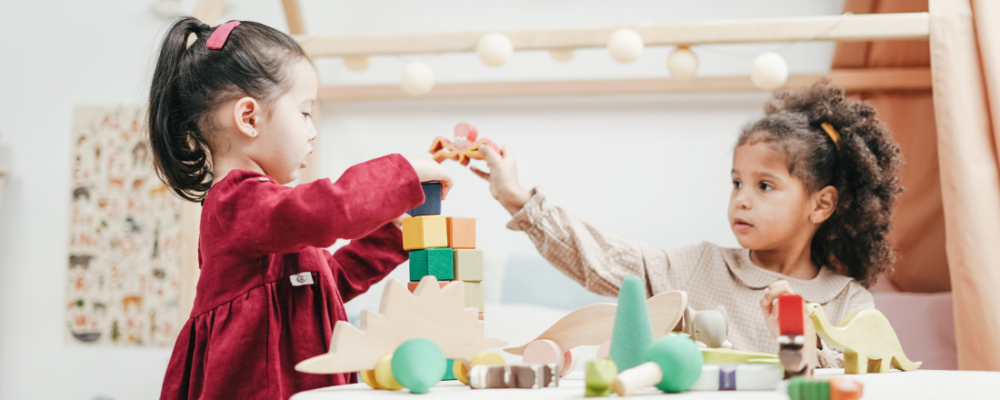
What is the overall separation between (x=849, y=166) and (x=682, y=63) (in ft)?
1.07

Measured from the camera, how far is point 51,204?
72.5 inches

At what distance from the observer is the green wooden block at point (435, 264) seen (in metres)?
0.62

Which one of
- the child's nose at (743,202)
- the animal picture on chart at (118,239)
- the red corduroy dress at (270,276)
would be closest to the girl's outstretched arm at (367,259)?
→ the red corduroy dress at (270,276)

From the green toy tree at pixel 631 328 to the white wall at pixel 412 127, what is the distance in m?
1.15

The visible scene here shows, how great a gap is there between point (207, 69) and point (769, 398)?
1.99ft

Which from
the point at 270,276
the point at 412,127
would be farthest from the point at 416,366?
the point at 412,127

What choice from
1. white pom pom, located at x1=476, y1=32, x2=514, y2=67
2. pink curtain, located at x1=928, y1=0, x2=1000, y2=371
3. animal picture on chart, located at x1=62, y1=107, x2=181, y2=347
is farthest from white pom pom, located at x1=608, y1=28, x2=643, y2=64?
animal picture on chart, located at x1=62, y1=107, x2=181, y2=347

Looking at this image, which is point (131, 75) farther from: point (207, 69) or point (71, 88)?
point (207, 69)

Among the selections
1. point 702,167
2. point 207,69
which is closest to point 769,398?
point 207,69

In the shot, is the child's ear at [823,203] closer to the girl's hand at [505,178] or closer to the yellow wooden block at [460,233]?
the girl's hand at [505,178]

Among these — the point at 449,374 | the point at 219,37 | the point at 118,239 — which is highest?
the point at 219,37

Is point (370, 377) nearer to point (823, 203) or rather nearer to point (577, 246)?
point (577, 246)

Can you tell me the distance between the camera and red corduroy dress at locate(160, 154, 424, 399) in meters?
0.54

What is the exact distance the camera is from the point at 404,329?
0.49m
